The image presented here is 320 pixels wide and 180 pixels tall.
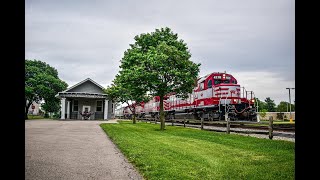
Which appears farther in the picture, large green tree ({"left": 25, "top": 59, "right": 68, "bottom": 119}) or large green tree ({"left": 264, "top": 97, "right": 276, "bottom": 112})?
large green tree ({"left": 264, "top": 97, "right": 276, "bottom": 112})

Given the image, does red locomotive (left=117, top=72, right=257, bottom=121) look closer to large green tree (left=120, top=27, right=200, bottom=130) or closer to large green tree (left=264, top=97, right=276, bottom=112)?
large green tree (left=120, top=27, right=200, bottom=130)

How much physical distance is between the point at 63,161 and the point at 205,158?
12.9ft

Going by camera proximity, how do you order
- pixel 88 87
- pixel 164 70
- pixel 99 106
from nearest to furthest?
pixel 164 70
pixel 88 87
pixel 99 106

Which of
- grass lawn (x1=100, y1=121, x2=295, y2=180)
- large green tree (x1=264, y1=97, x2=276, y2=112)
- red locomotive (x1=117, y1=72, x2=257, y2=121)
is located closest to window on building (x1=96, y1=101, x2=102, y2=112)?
red locomotive (x1=117, y1=72, x2=257, y2=121)

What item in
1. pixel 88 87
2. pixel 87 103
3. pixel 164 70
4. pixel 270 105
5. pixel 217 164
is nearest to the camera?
pixel 217 164

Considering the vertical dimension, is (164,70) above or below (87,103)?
above

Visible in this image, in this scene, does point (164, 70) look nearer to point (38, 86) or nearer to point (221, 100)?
point (221, 100)

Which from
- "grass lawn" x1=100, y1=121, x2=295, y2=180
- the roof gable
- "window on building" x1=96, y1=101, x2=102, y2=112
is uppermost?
the roof gable

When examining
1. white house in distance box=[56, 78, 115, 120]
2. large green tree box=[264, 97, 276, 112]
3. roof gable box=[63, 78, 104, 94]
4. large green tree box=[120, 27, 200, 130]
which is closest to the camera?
large green tree box=[120, 27, 200, 130]

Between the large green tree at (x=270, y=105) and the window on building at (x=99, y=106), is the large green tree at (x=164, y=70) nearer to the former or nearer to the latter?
the window on building at (x=99, y=106)

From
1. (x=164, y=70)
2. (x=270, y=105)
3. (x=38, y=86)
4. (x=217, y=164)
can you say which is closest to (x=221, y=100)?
(x=164, y=70)
